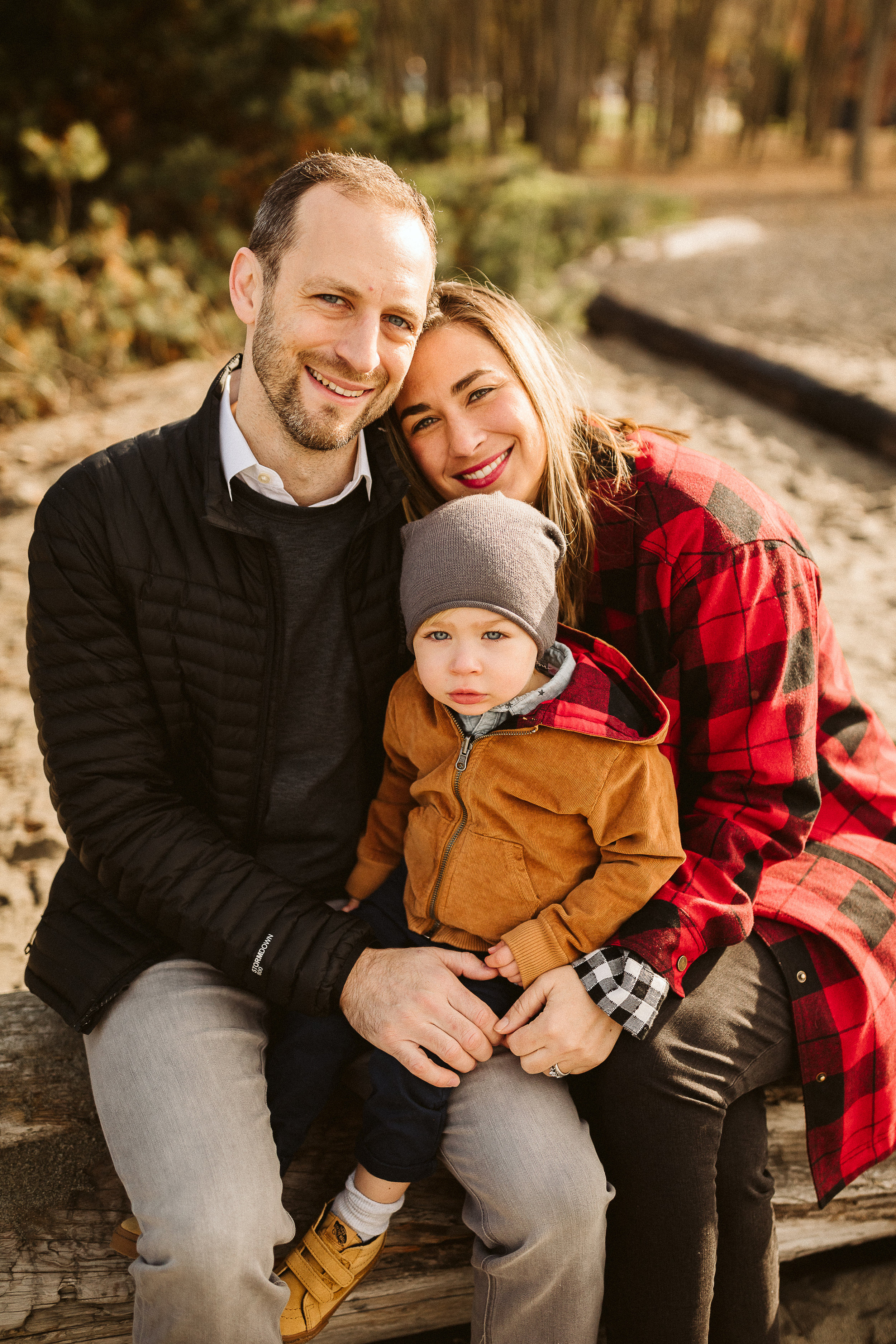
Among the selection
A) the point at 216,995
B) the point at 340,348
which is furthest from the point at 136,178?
the point at 216,995

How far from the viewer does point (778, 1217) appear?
7.73ft

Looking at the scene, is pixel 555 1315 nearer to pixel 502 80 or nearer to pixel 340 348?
pixel 340 348

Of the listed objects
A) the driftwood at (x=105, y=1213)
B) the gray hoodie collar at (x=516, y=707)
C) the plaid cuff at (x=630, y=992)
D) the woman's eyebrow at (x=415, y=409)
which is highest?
the woman's eyebrow at (x=415, y=409)

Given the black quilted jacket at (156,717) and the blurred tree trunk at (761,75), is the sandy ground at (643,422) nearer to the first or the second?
the black quilted jacket at (156,717)

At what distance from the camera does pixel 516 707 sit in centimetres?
208

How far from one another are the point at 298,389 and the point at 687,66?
2488 centimetres

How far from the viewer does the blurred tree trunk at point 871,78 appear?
52.0 ft

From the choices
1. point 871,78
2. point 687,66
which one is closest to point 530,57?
point 687,66

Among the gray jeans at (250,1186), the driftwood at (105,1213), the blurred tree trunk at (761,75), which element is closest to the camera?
the gray jeans at (250,1186)

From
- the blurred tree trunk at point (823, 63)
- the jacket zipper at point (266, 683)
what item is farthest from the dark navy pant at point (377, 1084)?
the blurred tree trunk at point (823, 63)

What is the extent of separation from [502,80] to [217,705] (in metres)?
24.6

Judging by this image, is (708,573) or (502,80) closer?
(708,573)

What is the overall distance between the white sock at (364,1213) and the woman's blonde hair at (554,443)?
4.49ft

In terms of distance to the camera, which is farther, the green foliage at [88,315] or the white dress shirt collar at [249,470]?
the green foliage at [88,315]
